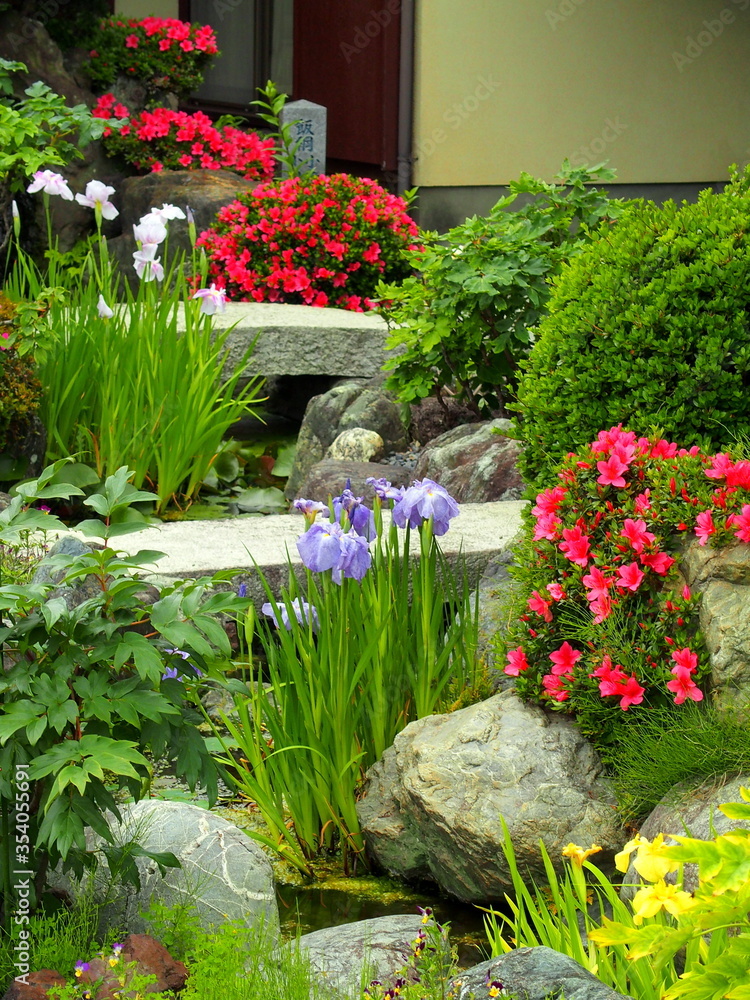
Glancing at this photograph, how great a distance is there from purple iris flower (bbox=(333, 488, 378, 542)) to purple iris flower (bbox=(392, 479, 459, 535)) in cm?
9

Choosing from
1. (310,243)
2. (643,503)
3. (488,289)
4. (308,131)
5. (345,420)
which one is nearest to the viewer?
(643,503)

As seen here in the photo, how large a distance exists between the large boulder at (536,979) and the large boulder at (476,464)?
2823 millimetres

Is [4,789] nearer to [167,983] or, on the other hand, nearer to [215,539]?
[167,983]

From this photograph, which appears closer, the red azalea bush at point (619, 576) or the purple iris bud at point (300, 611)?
the red azalea bush at point (619, 576)

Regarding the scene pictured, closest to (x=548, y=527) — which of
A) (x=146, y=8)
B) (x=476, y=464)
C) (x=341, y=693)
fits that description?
(x=341, y=693)

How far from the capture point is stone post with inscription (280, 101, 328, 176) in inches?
362

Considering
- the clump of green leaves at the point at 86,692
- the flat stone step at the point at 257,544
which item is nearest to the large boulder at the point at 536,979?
the clump of green leaves at the point at 86,692

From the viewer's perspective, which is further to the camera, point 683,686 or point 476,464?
point 476,464

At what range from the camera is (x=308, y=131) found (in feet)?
30.3

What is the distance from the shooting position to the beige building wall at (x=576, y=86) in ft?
33.3

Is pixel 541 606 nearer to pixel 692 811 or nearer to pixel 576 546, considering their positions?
pixel 576 546

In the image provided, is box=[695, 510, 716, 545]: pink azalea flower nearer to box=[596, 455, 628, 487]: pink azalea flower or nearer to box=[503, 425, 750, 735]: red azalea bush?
box=[503, 425, 750, 735]: red azalea bush

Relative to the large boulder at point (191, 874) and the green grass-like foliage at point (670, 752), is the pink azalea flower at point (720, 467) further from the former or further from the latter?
the large boulder at point (191, 874)

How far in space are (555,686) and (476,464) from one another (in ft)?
6.72
